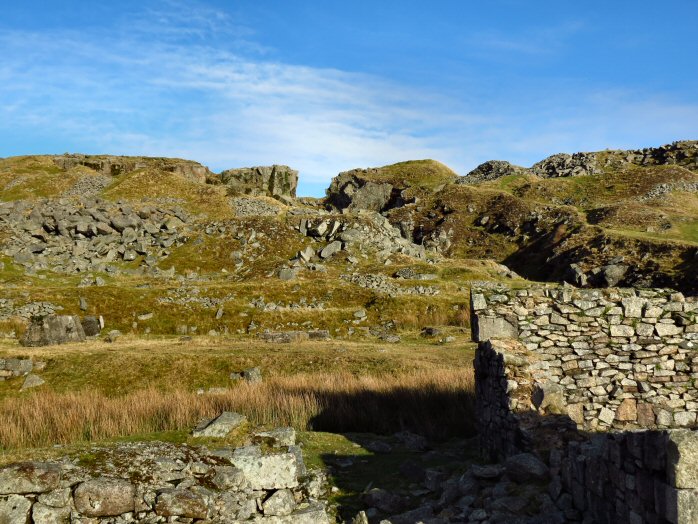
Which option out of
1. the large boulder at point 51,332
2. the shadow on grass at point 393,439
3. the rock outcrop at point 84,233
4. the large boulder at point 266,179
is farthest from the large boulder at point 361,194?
the shadow on grass at point 393,439

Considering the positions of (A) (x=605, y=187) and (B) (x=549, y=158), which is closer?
(A) (x=605, y=187)

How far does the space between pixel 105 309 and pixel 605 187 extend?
80.8 metres

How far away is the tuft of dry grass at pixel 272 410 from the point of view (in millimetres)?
13875

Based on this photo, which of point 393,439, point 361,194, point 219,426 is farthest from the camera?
point 361,194

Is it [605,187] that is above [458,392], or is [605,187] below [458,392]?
above

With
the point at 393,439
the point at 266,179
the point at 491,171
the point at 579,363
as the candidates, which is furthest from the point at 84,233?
the point at 491,171

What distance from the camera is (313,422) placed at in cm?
1600

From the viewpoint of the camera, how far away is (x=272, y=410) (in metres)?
15.9

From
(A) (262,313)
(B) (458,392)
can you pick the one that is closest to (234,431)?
(B) (458,392)

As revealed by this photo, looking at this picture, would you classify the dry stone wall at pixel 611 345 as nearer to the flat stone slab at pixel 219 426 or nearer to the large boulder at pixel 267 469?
the large boulder at pixel 267 469

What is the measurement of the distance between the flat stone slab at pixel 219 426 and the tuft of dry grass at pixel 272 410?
2.80 metres

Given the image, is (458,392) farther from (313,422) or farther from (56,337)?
(56,337)

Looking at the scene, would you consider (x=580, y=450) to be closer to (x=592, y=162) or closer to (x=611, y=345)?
(x=611, y=345)

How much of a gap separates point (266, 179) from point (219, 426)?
3621 inches
